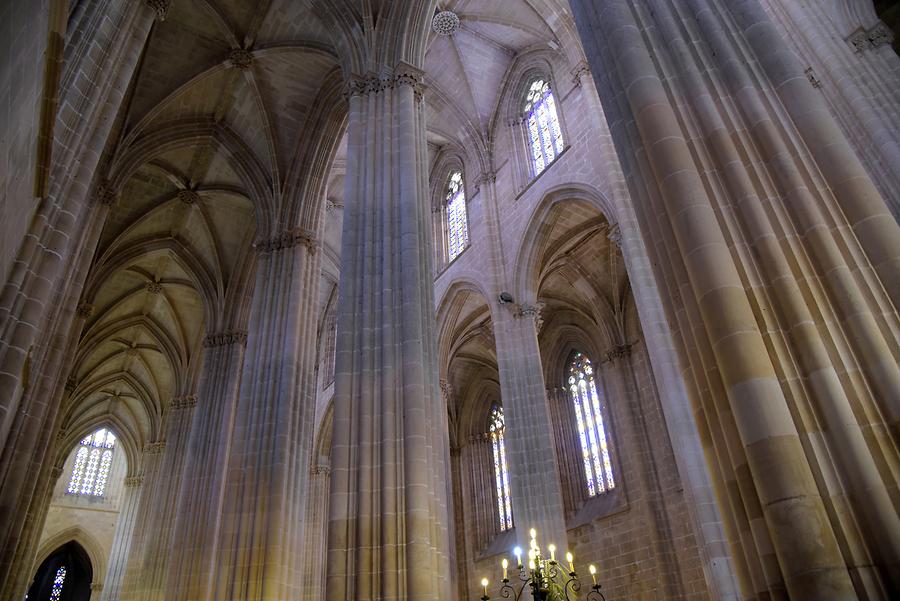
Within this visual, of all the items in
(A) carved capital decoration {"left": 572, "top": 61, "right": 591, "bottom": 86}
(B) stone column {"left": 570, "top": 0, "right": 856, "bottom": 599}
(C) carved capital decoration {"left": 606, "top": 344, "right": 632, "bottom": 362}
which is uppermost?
(A) carved capital decoration {"left": 572, "top": 61, "right": 591, "bottom": 86}

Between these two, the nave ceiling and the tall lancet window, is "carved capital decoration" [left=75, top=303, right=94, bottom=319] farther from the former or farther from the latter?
the tall lancet window

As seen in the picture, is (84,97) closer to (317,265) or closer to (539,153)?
(317,265)

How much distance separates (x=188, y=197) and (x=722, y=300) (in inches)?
673

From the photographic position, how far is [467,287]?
17.2m

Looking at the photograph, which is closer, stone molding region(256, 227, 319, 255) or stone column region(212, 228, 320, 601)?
stone column region(212, 228, 320, 601)

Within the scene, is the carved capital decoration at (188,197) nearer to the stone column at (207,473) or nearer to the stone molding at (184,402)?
the stone column at (207,473)

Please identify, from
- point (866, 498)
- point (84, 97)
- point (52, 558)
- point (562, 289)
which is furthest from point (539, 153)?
point (52, 558)

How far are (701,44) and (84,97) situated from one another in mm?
6381

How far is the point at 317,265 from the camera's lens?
14.4 meters

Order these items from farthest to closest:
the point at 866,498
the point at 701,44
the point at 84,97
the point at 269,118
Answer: the point at 269,118 → the point at 84,97 → the point at 701,44 → the point at 866,498

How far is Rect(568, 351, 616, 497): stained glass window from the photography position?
18688 mm

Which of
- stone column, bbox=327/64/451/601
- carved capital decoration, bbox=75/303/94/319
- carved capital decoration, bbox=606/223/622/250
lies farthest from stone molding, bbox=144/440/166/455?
carved capital decoration, bbox=606/223/622/250

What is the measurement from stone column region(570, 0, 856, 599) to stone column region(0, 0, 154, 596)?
15.8 feet

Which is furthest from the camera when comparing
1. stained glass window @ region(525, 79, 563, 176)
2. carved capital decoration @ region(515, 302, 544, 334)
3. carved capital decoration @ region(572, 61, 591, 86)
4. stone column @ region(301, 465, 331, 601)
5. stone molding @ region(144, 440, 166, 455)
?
stone molding @ region(144, 440, 166, 455)
